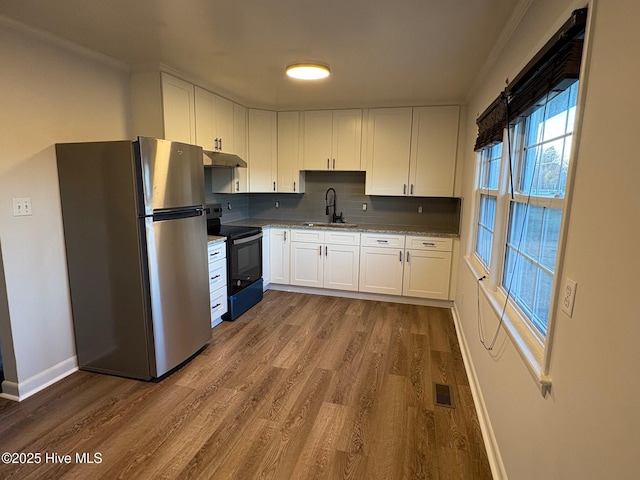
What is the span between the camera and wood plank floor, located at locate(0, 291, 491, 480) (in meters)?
1.80

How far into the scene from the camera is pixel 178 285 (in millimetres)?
2641

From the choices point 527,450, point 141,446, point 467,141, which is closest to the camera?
point 527,450

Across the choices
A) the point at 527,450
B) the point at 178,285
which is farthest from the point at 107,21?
the point at 527,450

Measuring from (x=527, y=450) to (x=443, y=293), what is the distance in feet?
9.18

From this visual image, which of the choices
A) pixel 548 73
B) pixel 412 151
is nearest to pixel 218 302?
pixel 412 151

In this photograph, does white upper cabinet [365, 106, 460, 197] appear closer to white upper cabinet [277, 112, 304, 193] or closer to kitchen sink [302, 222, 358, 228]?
kitchen sink [302, 222, 358, 228]

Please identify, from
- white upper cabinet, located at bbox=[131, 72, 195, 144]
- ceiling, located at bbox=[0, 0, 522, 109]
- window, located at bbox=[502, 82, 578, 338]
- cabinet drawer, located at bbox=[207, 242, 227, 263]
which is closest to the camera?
window, located at bbox=[502, 82, 578, 338]

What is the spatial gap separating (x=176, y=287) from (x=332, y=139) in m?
2.78

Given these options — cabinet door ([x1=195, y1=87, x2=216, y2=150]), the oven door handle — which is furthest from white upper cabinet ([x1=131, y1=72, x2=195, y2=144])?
the oven door handle

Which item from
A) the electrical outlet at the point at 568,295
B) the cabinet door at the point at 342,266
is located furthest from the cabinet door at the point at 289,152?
the electrical outlet at the point at 568,295

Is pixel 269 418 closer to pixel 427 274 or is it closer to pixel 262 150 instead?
pixel 427 274

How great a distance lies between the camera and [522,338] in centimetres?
155

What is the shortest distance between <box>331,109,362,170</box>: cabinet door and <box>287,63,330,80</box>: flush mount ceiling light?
1432mm

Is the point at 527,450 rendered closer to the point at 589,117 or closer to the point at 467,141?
the point at 589,117
